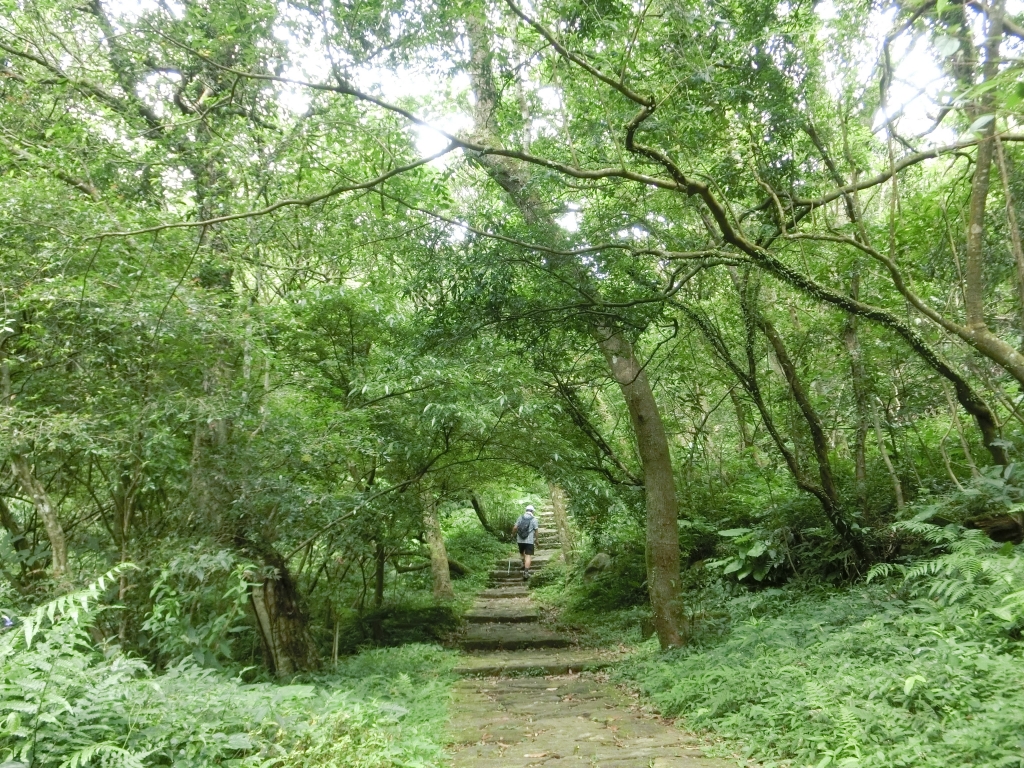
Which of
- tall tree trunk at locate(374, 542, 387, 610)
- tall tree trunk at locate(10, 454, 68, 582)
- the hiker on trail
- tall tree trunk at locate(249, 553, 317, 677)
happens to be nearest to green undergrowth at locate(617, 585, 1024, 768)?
tall tree trunk at locate(249, 553, 317, 677)

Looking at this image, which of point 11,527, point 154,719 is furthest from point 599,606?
point 154,719

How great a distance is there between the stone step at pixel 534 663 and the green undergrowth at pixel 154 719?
134 inches

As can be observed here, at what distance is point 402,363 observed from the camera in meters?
6.39

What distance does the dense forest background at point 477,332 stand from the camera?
15.2 feet

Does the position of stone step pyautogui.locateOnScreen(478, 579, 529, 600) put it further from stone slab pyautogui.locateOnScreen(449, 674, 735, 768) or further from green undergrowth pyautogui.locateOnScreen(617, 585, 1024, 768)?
green undergrowth pyautogui.locateOnScreen(617, 585, 1024, 768)

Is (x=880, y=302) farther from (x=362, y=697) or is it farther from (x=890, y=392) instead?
(x=362, y=697)

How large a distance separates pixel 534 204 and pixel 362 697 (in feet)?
16.9

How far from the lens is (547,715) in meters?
5.52

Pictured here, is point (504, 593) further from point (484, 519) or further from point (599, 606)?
point (484, 519)

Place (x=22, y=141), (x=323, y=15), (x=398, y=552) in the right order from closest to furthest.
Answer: (x=323, y=15), (x=22, y=141), (x=398, y=552)

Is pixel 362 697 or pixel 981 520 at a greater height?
pixel 981 520

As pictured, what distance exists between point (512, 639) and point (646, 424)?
4072 mm

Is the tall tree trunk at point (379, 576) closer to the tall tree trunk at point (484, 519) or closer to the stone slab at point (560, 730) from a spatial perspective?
the stone slab at point (560, 730)

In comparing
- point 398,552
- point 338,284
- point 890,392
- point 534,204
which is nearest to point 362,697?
point 398,552
